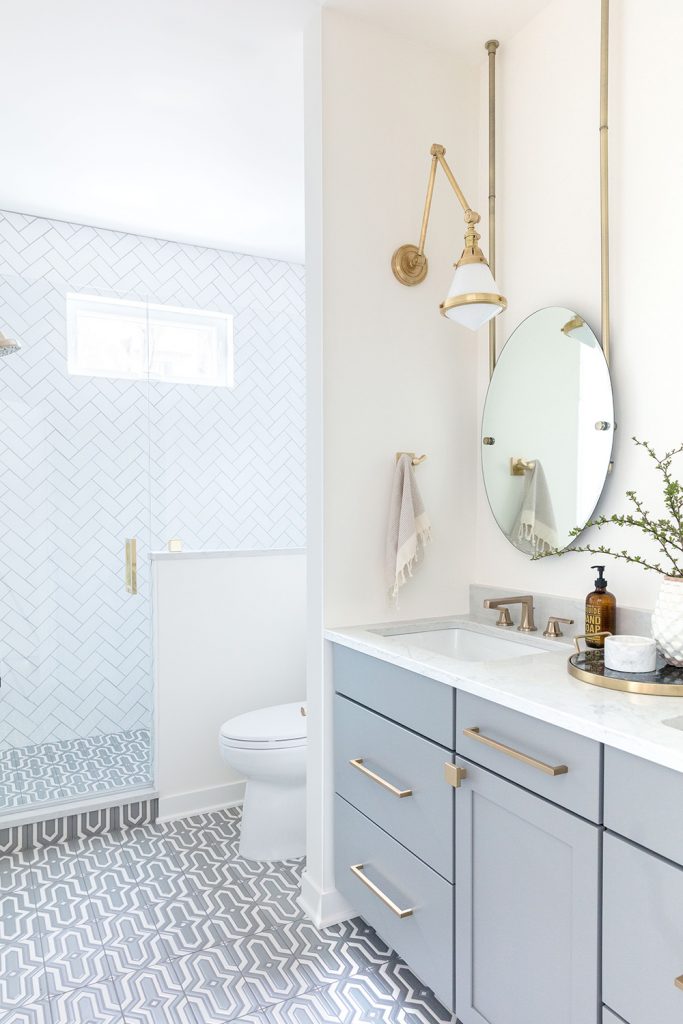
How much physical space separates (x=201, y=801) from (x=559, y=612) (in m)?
1.73

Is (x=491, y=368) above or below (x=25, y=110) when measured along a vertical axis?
below

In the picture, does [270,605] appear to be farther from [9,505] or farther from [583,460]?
[583,460]

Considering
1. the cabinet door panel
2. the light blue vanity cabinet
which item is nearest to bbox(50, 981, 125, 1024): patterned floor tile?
the cabinet door panel

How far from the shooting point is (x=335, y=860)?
6.84 ft

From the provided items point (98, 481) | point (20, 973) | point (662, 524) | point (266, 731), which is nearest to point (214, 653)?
point (266, 731)

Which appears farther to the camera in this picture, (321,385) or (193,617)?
(193,617)

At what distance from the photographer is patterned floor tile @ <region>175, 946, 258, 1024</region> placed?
5.63 feet

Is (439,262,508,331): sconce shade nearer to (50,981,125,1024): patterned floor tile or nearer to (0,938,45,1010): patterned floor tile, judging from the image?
(50,981,125,1024): patterned floor tile

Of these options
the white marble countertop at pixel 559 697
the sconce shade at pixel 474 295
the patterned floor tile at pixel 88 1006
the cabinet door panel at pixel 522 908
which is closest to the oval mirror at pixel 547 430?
the sconce shade at pixel 474 295

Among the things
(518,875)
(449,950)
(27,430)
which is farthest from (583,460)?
(27,430)

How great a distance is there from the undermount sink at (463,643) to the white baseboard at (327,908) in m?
0.78

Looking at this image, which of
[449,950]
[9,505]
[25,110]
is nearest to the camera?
[449,950]

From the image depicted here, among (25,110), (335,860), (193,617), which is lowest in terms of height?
(335,860)

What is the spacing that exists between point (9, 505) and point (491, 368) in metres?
1.84
